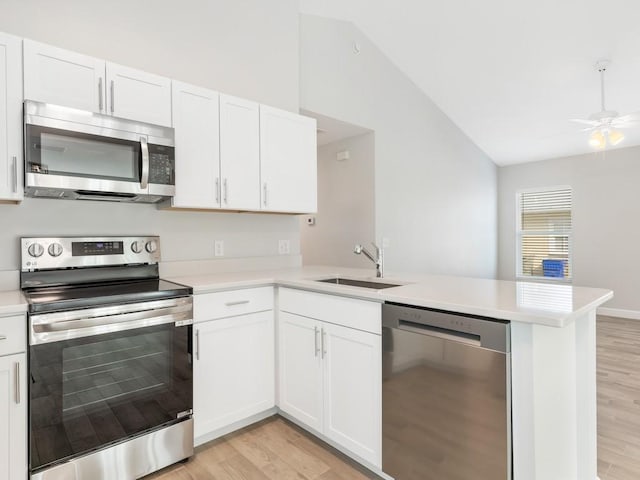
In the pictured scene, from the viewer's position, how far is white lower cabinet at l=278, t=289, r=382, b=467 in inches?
70.3

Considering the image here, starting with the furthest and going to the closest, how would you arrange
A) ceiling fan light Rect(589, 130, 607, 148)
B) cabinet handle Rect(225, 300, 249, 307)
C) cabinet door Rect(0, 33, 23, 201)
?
ceiling fan light Rect(589, 130, 607, 148)
cabinet handle Rect(225, 300, 249, 307)
cabinet door Rect(0, 33, 23, 201)

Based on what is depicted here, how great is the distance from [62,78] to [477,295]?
7.44 feet

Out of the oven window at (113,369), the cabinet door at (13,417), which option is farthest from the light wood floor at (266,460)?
the cabinet door at (13,417)

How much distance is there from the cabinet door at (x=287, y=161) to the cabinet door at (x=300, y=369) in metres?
0.90

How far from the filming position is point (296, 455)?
80.1 inches

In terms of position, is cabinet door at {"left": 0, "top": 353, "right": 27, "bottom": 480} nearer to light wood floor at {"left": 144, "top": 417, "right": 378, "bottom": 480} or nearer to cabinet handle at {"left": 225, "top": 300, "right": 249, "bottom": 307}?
light wood floor at {"left": 144, "top": 417, "right": 378, "bottom": 480}

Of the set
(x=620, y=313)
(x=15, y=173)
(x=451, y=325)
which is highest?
(x=15, y=173)

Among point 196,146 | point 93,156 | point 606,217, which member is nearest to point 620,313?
point 606,217

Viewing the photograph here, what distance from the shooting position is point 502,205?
6488 mm

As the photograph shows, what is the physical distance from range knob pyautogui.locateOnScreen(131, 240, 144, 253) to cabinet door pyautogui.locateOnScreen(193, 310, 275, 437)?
672 millimetres

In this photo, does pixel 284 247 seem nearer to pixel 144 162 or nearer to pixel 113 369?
pixel 144 162

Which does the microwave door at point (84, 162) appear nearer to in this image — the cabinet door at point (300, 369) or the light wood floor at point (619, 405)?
the cabinet door at point (300, 369)

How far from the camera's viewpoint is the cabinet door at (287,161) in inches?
105

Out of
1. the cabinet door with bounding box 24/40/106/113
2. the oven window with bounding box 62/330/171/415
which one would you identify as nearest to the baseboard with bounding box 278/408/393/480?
the oven window with bounding box 62/330/171/415
